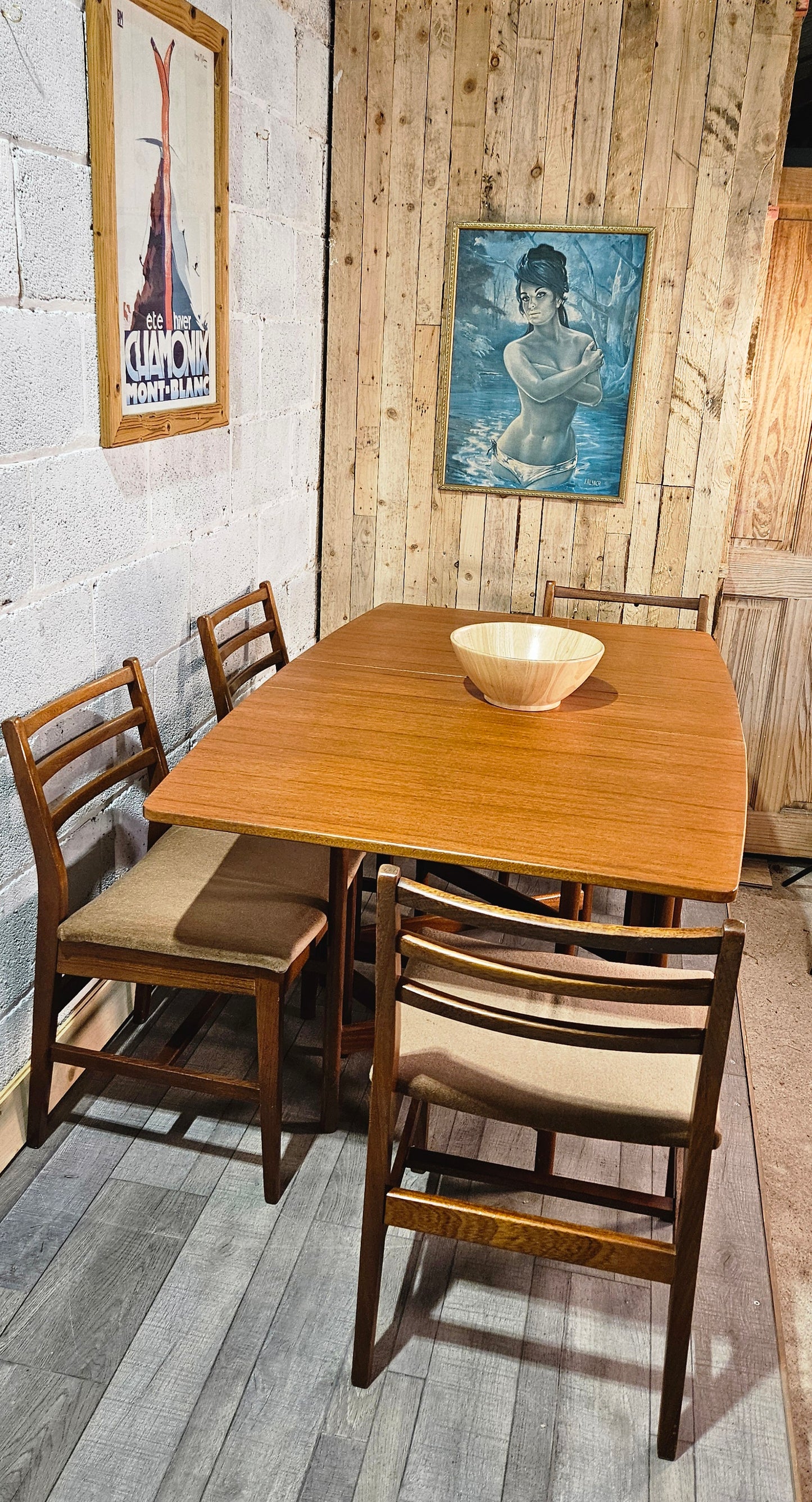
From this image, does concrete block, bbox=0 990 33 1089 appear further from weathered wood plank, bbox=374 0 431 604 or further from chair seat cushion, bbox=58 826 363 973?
weathered wood plank, bbox=374 0 431 604

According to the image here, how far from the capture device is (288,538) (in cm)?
333

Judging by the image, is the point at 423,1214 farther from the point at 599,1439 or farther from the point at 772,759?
the point at 772,759

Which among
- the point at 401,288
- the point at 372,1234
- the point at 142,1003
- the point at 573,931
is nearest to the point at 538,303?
the point at 401,288

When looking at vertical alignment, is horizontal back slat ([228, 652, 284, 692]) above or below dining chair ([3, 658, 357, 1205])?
above

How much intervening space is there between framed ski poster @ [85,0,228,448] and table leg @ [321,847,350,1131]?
3.04ft

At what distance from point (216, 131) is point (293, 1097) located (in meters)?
2.10

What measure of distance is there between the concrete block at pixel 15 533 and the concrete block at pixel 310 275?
5.25ft

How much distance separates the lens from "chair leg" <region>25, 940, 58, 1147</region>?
1.96m

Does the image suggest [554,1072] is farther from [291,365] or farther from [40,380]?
[291,365]

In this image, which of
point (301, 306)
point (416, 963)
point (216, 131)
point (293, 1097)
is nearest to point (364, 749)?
point (416, 963)

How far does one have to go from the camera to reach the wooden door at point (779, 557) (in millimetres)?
3215

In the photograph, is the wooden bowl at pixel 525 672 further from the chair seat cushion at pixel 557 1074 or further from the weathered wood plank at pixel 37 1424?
the weathered wood plank at pixel 37 1424

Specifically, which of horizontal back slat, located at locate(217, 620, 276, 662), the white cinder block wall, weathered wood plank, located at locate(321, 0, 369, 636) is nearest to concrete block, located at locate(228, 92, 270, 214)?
the white cinder block wall

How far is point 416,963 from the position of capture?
1.84 m
